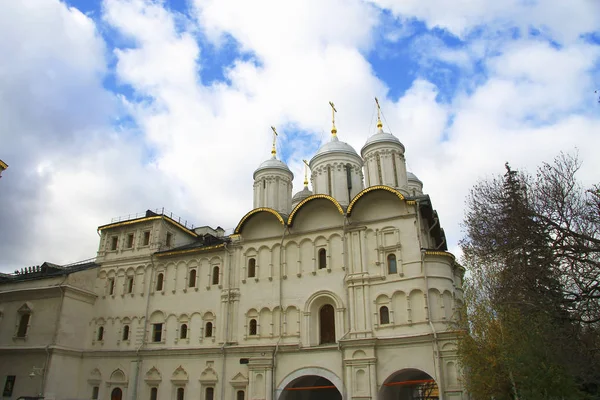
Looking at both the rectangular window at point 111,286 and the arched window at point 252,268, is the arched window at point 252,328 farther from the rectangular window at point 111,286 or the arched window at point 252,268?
Result: the rectangular window at point 111,286

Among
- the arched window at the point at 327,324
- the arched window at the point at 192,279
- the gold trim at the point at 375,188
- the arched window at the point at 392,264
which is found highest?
the gold trim at the point at 375,188

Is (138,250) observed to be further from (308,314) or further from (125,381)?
(308,314)

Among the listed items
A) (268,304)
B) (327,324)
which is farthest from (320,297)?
(268,304)

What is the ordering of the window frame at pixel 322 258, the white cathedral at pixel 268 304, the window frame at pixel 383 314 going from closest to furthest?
the white cathedral at pixel 268 304, the window frame at pixel 383 314, the window frame at pixel 322 258

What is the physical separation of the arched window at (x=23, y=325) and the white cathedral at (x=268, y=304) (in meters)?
0.09

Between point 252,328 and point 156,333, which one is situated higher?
point 156,333

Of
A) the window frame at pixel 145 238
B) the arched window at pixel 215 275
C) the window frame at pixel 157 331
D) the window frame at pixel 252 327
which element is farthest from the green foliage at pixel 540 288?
the window frame at pixel 145 238

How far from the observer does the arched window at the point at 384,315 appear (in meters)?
21.7

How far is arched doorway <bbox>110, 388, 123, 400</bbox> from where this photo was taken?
26306 mm

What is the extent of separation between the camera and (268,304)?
80.1 ft

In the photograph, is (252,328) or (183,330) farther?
(183,330)

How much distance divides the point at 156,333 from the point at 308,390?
355 inches

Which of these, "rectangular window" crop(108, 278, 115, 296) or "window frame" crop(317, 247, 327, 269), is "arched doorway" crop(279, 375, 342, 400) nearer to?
"window frame" crop(317, 247, 327, 269)

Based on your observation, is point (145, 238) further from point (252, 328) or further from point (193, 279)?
point (252, 328)
